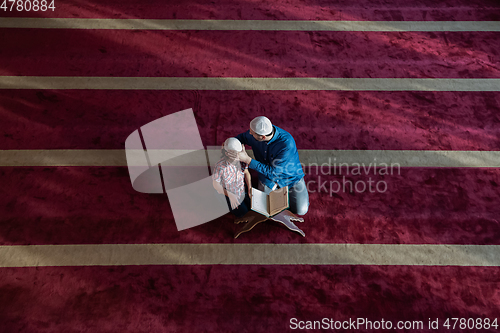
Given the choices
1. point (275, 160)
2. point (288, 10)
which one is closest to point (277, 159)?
point (275, 160)

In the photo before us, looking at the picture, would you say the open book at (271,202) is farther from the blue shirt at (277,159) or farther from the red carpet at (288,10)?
the red carpet at (288,10)

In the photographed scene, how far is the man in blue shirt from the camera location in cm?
234

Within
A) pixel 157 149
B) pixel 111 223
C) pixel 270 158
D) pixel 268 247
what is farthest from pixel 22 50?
pixel 268 247

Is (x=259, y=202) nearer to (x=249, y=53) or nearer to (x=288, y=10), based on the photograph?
(x=249, y=53)

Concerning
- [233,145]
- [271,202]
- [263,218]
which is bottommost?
[263,218]

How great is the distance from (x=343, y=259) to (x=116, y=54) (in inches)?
139

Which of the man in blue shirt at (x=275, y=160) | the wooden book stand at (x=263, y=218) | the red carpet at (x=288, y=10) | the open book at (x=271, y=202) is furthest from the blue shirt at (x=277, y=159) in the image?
the red carpet at (x=288, y=10)

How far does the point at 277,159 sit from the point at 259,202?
14.7 inches

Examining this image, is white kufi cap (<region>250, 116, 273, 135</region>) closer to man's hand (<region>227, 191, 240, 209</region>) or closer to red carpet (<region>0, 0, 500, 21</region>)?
man's hand (<region>227, 191, 240, 209</region>)

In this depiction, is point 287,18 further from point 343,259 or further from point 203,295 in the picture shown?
point 203,295

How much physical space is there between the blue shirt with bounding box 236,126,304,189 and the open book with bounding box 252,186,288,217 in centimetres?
16

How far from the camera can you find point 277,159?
8.39 ft

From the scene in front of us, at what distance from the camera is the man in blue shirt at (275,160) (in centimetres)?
234

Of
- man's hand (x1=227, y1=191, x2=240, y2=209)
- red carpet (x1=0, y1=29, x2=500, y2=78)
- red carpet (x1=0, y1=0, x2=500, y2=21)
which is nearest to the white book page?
man's hand (x1=227, y1=191, x2=240, y2=209)
